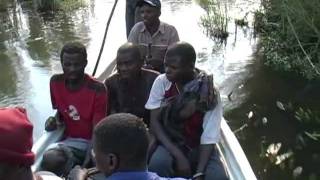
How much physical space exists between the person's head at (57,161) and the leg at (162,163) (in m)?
0.49

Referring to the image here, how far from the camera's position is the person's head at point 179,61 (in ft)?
9.31

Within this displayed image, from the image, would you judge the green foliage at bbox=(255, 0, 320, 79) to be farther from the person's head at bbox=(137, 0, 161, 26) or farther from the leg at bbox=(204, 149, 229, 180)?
the leg at bbox=(204, 149, 229, 180)

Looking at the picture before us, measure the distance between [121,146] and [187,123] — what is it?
131cm

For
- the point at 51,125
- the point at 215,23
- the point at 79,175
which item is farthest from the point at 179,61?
the point at 215,23

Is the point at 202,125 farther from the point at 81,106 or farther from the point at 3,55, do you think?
the point at 3,55

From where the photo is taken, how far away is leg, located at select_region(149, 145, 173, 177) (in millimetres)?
2875

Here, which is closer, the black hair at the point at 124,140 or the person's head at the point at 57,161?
the black hair at the point at 124,140

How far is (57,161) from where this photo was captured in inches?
117

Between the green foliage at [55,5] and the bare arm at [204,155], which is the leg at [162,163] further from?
the green foliage at [55,5]

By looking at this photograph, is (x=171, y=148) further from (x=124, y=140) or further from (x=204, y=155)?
(x=124, y=140)

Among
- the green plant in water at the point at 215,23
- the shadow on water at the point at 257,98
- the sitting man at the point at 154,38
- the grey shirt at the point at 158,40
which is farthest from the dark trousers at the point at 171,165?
the green plant in water at the point at 215,23

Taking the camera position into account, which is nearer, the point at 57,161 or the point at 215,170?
the point at 215,170

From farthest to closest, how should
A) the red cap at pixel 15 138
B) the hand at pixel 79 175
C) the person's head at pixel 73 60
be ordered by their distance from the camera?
the person's head at pixel 73 60, the hand at pixel 79 175, the red cap at pixel 15 138

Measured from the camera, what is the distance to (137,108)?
11.4 feet
